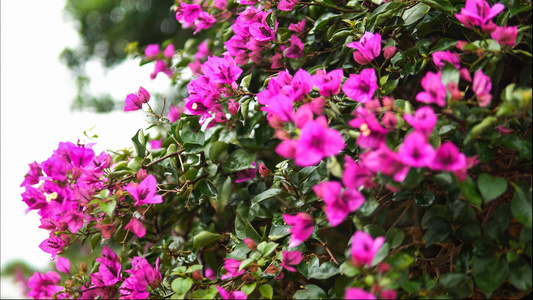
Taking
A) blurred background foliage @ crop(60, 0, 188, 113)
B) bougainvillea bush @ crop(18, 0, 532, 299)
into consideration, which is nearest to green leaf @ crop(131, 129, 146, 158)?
bougainvillea bush @ crop(18, 0, 532, 299)

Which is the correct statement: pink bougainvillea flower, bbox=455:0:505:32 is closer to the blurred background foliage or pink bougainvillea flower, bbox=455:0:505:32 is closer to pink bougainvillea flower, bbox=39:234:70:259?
pink bougainvillea flower, bbox=39:234:70:259

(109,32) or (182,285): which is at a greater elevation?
(109,32)

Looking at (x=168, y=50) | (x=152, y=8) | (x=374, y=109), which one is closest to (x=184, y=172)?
(x=374, y=109)

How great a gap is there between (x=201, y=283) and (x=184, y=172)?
224mm

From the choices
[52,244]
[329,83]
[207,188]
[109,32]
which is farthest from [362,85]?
[109,32]

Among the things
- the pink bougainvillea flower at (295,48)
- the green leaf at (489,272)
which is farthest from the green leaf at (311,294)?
the pink bougainvillea flower at (295,48)

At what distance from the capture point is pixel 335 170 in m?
0.52

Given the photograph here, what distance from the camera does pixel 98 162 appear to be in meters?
0.78

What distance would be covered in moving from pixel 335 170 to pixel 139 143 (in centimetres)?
50

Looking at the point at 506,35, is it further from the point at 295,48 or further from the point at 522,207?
the point at 295,48

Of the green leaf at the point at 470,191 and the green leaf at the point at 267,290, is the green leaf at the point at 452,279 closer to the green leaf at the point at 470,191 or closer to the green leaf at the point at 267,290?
the green leaf at the point at 470,191

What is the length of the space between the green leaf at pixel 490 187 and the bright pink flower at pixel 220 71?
0.43 meters

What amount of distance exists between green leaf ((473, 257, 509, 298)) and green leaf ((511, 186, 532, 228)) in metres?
0.06

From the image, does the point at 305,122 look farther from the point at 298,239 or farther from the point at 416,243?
the point at 416,243
